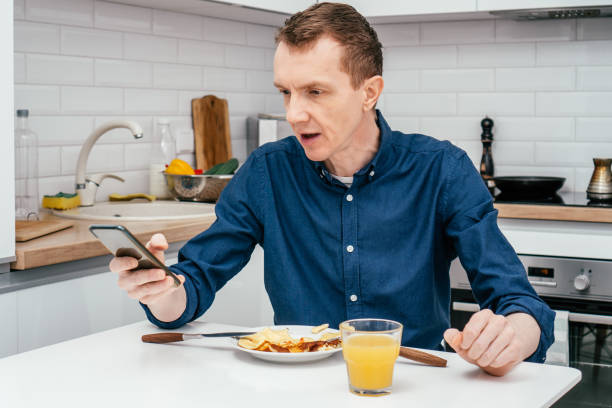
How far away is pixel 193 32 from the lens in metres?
3.01

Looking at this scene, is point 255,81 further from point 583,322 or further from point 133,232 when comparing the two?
point 583,322

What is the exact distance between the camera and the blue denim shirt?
5.16 ft

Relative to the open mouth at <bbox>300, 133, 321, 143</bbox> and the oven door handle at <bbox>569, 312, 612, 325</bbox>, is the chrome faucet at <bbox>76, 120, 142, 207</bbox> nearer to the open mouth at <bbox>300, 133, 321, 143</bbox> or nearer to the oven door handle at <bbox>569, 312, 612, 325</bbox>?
the open mouth at <bbox>300, 133, 321, 143</bbox>

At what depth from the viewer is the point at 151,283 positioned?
126 centimetres

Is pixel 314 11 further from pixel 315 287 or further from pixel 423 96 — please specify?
pixel 423 96

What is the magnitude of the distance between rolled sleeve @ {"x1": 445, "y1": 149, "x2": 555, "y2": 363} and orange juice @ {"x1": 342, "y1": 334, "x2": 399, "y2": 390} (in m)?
0.35

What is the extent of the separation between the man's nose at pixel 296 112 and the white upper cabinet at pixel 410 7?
5.70 ft

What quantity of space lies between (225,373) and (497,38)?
2.46 metres

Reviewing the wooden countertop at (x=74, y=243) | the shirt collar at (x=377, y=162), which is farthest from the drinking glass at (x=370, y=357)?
the wooden countertop at (x=74, y=243)

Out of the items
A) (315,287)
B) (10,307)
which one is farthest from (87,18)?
(315,287)

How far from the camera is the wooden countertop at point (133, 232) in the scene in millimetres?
1763

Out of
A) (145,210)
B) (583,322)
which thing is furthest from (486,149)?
(145,210)

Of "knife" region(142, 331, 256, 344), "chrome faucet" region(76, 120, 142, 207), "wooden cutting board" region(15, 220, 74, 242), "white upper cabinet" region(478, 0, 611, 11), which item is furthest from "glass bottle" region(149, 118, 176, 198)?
"knife" region(142, 331, 256, 344)

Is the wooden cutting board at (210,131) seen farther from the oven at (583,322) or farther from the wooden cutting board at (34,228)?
the oven at (583,322)
